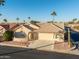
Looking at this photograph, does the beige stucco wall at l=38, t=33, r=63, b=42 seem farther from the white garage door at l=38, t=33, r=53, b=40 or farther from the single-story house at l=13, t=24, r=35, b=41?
the single-story house at l=13, t=24, r=35, b=41

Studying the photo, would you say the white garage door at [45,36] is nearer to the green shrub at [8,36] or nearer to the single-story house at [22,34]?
the single-story house at [22,34]

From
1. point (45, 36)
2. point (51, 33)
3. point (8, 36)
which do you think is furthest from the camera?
point (8, 36)

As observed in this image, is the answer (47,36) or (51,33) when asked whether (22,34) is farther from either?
(51,33)

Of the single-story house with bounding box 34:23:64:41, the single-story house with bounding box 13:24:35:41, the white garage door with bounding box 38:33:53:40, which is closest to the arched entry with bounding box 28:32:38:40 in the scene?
the single-story house with bounding box 13:24:35:41

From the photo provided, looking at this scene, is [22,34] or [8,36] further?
[22,34]

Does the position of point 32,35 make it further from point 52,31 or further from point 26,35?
point 52,31

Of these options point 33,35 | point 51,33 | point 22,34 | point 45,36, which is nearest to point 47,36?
point 45,36

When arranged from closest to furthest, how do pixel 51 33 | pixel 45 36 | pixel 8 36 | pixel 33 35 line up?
1. pixel 51 33
2. pixel 45 36
3. pixel 8 36
4. pixel 33 35

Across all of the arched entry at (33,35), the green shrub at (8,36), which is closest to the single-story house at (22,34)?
the arched entry at (33,35)

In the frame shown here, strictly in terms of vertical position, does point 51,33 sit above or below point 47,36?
above

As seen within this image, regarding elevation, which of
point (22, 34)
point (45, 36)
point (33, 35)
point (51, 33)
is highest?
point (51, 33)

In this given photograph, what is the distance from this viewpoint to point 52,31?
153ft

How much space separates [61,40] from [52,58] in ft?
72.2

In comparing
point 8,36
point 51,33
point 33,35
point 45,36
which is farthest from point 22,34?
point 51,33
